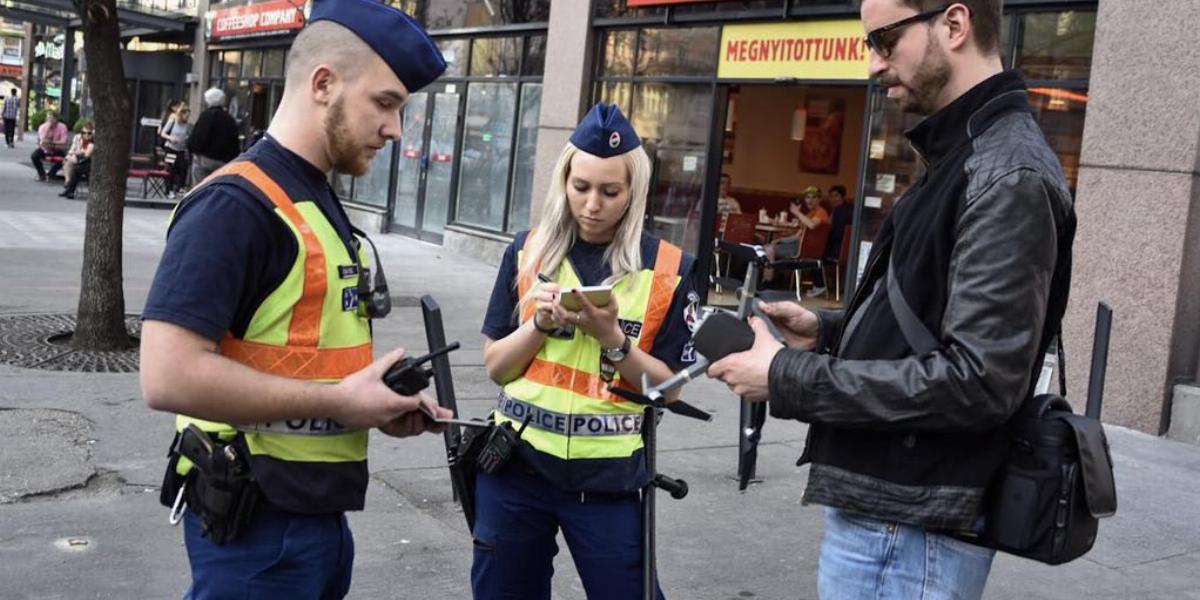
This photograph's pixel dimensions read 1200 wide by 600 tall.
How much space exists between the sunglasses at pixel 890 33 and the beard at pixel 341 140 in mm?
1107

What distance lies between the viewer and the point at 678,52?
1431 cm

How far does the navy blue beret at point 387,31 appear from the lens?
2.72 meters

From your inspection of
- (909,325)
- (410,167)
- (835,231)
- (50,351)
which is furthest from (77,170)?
(909,325)

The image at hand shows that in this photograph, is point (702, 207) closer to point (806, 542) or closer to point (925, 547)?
point (806, 542)

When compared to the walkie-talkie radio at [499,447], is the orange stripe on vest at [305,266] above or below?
above

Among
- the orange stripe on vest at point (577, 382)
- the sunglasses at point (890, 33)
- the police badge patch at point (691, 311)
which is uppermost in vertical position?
the sunglasses at point (890, 33)

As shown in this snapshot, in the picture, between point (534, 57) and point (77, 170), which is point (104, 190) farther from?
point (77, 170)

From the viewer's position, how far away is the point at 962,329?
2367 millimetres

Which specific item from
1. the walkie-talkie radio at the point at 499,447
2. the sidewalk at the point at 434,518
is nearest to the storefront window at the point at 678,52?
the sidewalk at the point at 434,518

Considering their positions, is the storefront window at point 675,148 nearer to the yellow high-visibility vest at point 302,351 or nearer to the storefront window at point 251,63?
the yellow high-visibility vest at point 302,351

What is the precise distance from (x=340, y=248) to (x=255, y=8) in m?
24.6

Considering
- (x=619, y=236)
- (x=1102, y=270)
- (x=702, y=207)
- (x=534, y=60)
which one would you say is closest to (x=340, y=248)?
(x=619, y=236)

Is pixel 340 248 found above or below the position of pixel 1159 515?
above

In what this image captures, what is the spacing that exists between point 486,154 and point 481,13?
6.70 feet
